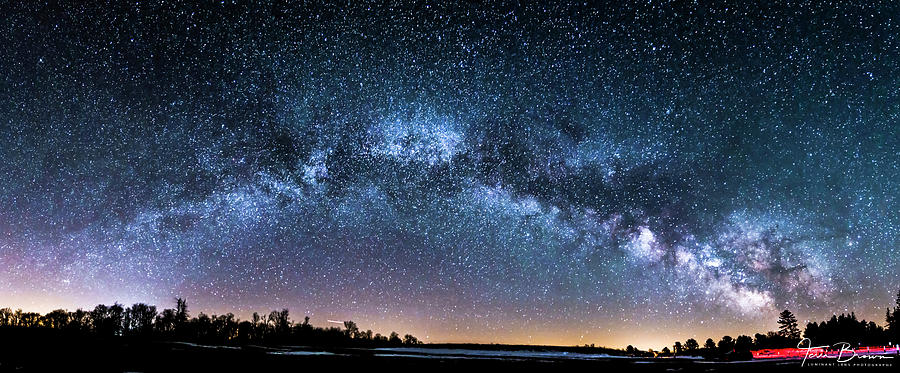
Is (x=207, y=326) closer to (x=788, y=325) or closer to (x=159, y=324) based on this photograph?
(x=159, y=324)

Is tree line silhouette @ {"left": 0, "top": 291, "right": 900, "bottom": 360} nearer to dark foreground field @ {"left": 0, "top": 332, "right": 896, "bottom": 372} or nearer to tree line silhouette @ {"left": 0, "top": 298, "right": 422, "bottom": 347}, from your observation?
tree line silhouette @ {"left": 0, "top": 298, "right": 422, "bottom": 347}

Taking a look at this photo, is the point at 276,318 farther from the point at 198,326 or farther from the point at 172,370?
the point at 172,370

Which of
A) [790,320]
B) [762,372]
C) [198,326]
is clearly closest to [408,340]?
[198,326]

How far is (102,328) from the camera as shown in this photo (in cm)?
12169

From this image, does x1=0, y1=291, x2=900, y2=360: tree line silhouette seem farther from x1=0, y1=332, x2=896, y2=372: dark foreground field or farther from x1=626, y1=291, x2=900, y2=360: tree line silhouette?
x1=0, y1=332, x2=896, y2=372: dark foreground field

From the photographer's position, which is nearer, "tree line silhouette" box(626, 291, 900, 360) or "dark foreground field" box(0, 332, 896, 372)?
"dark foreground field" box(0, 332, 896, 372)

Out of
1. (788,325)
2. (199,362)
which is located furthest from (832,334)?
(199,362)

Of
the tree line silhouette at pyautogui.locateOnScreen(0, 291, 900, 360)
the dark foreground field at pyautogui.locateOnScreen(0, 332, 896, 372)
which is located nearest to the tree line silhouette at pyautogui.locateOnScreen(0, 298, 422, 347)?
the tree line silhouette at pyautogui.locateOnScreen(0, 291, 900, 360)

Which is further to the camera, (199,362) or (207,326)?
(207,326)

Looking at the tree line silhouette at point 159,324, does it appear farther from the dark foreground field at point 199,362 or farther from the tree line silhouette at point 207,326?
the dark foreground field at point 199,362

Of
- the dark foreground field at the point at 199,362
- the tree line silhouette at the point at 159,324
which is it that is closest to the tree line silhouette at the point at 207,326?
the tree line silhouette at the point at 159,324

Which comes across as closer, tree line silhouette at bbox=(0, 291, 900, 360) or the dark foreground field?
the dark foreground field

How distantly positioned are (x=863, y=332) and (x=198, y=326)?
158122mm

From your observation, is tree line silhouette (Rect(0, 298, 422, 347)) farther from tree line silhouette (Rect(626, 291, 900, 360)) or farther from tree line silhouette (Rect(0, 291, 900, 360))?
tree line silhouette (Rect(626, 291, 900, 360))
